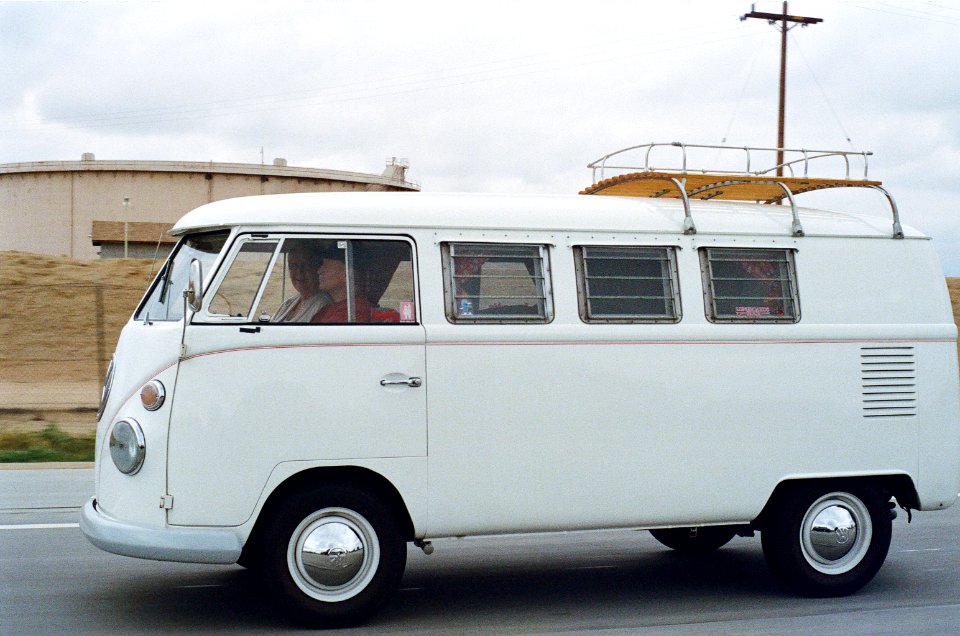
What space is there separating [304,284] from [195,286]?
608 millimetres

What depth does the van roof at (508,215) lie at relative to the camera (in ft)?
19.3

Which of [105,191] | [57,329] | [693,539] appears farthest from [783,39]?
[105,191]

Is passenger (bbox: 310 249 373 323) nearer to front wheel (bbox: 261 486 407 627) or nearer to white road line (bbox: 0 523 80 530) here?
front wheel (bbox: 261 486 407 627)

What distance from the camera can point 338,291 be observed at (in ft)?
19.3

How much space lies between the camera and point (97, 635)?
5.63 metres

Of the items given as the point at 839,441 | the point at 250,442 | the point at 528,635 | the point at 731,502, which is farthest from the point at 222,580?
the point at 839,441

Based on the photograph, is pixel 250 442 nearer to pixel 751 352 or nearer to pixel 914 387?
pixel 751 352

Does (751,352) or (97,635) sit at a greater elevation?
(751,352)

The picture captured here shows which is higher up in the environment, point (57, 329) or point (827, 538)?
point (57, 329)

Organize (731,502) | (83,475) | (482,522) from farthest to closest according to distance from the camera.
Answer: (83,475) < (731,502) < (482,522)

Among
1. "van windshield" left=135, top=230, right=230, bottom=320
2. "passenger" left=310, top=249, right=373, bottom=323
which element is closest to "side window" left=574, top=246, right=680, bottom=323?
"passenger" left=310, top=249, right=373, bottom=323

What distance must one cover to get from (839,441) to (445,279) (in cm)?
268

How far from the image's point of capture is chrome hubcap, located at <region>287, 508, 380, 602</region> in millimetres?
5730

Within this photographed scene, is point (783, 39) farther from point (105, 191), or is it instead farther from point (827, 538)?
point (105, 191)
